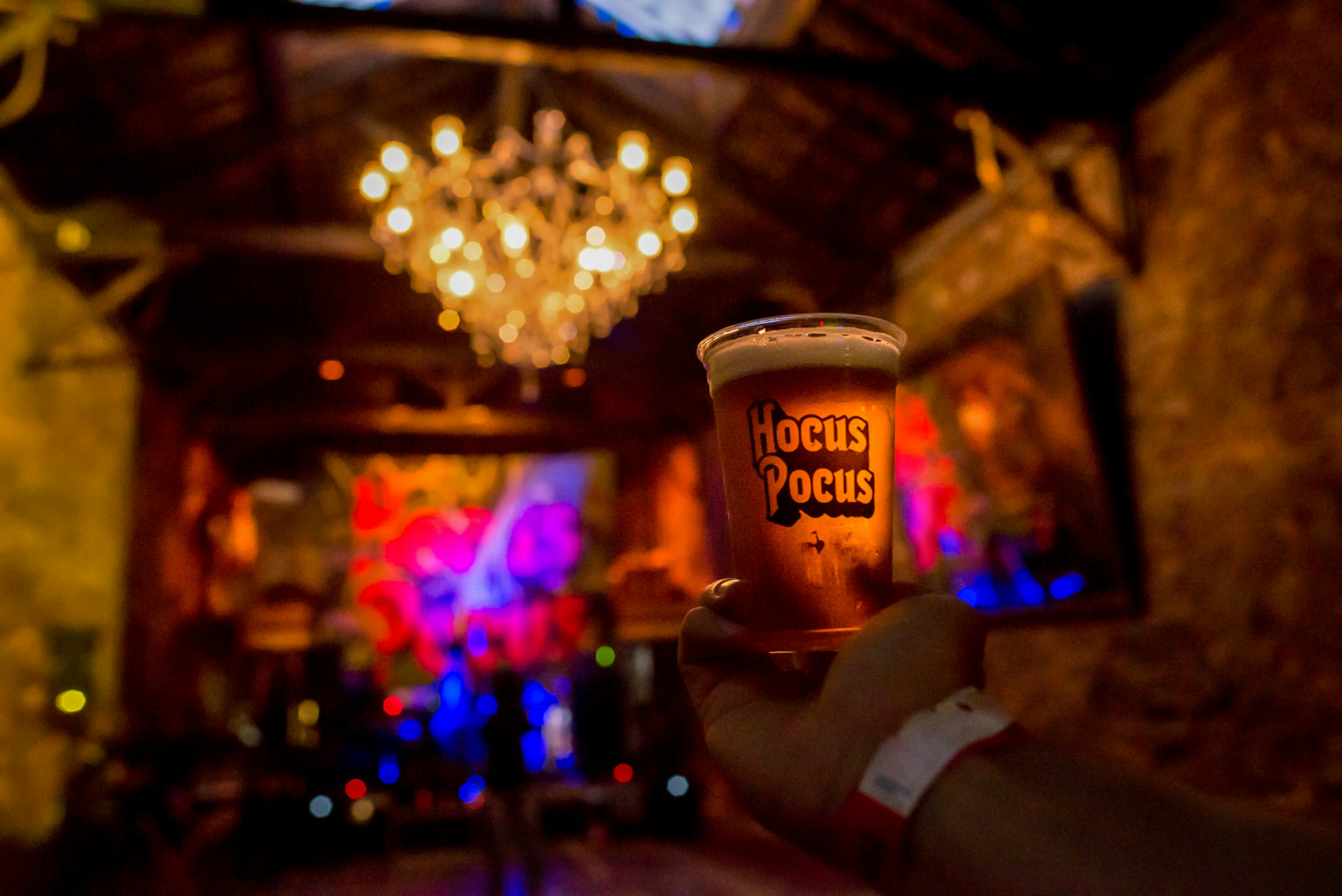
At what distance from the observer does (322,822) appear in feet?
25.3

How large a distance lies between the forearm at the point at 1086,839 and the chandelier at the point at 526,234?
398 cm

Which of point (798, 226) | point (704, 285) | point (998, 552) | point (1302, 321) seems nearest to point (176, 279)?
point (704, 285)

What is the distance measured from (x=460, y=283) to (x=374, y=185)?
62 centimetres

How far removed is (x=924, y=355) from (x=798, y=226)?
230cm

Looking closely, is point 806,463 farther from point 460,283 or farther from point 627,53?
point 460,283

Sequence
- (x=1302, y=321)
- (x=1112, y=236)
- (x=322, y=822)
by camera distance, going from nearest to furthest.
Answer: (x=1302, y=321), (x=1112, y=236), (x=322, y=822)

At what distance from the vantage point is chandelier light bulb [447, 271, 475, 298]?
456 cm

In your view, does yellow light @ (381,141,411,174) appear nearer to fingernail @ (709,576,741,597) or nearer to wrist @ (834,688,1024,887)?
fingernail @ (709,576,741,597)

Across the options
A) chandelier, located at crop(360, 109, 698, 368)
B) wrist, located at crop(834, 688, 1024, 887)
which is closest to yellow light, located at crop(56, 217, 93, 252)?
chandelier, located at crop(360, 109, 698, 368)

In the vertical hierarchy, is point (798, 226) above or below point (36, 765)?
above

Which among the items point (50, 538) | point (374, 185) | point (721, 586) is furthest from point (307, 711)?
point (721, 586)

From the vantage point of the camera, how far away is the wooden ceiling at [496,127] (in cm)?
391

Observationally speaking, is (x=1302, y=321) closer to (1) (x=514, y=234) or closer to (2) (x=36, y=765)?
A: (1) (x=514, y=234)

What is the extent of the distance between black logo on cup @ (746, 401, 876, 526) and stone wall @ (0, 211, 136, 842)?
18.5 ft
